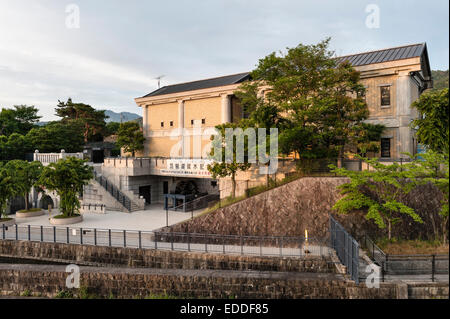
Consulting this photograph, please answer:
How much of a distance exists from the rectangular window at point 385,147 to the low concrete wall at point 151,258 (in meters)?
13.4

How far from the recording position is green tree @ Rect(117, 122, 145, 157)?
37.9m

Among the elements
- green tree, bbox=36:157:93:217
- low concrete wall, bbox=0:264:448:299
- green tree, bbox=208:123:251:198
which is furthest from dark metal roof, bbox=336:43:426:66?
green tree, bbox=36:157:93:217

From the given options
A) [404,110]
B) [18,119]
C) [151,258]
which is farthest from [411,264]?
[18,119]

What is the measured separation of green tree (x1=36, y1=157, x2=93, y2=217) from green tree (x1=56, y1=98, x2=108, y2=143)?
1238 inches

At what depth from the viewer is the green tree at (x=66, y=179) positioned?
78.1 feet

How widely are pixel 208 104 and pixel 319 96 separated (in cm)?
1482

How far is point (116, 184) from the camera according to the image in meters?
30.6

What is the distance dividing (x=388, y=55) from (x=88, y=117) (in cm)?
5146

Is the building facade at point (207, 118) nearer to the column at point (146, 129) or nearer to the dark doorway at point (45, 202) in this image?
the column at point (146, 129)

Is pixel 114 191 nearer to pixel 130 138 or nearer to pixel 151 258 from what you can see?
pixel 130 138

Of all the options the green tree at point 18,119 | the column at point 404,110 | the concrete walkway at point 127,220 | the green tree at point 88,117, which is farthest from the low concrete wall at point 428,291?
the green tree at point 88,117

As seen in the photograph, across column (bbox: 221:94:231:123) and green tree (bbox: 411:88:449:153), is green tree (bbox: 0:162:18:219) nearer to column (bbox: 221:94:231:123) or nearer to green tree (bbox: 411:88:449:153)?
column (bbox: 221:94:231:123)

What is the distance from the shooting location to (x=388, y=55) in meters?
26.5
